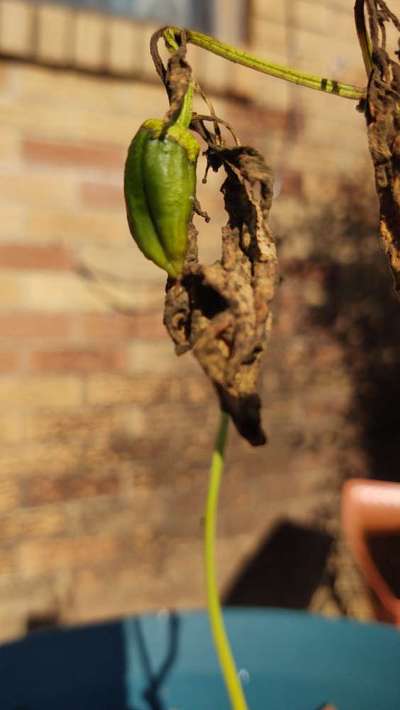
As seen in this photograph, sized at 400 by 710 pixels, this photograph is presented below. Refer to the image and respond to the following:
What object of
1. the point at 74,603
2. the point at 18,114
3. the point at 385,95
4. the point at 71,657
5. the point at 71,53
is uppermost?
the point at 71,53

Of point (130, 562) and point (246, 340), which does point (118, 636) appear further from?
point (130, 562)

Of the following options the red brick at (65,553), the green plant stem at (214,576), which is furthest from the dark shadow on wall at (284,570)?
the green plant stem at (214,576)

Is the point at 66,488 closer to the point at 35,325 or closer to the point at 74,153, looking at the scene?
the point at 35,325

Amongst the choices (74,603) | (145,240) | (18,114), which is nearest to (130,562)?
(74,603)

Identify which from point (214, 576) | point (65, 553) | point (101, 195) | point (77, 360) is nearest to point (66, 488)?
point (65, 553)

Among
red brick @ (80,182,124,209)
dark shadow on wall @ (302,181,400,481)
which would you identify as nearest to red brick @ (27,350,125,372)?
red brick @ (80,182,124,209)
